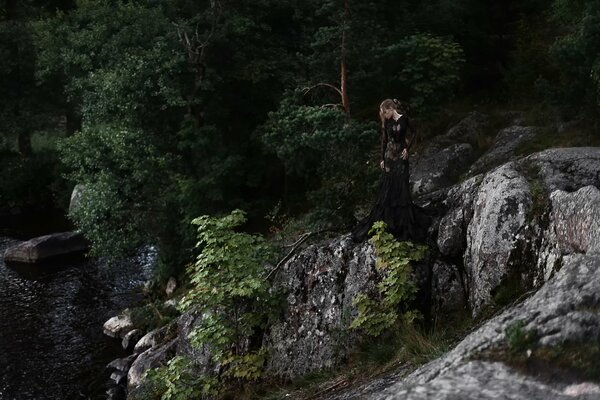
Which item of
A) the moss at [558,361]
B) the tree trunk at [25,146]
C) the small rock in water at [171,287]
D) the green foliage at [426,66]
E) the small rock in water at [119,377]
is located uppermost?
the tree trunk at [25,146]

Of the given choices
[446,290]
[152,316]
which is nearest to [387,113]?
[446,290]

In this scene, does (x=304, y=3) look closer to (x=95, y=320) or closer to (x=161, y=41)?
(x=161, y=41)

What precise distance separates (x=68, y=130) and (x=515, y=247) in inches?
1644

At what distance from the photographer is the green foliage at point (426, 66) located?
2006 cm

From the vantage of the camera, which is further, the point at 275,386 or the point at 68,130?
the point at 68,130

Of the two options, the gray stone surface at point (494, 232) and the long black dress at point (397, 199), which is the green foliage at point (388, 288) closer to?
the long black dress at point (397, 199)

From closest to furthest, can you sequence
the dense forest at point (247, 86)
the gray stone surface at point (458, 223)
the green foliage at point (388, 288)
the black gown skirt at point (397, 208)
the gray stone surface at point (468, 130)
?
the green foliage at point (388, 288), the gray stone surface at point (458, 223), the black gown skirt at point (397, 208), the dense forest at point (247, 86), the gray stone surface at point (468, 130)

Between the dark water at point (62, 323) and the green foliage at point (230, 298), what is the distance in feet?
25.7

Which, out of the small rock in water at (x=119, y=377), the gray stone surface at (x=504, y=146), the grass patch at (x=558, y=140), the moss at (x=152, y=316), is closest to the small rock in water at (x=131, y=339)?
the moss at (x=152, y=316)

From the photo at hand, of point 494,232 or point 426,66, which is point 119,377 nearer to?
point 494,232

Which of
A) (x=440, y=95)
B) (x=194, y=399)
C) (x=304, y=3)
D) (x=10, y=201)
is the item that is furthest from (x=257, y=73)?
(x=10, y=201)

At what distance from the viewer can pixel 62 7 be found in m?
46.6

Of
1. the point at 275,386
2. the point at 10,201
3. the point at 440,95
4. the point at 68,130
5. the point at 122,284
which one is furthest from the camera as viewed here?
the point at 68,130

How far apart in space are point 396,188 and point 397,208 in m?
0.45
